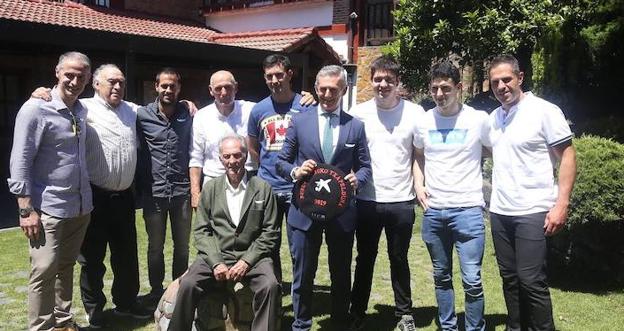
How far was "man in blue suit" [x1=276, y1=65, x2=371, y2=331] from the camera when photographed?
369 centimetres

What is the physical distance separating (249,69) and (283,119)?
10628 mm

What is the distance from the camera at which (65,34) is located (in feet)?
27.2

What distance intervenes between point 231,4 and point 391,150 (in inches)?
598

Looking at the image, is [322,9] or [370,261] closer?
[370,261]

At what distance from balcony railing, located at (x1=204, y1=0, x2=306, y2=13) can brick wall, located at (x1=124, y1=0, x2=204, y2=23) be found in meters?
0.38

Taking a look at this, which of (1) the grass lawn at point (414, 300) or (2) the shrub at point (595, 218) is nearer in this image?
(1) the grass lawn at point (414, 300)

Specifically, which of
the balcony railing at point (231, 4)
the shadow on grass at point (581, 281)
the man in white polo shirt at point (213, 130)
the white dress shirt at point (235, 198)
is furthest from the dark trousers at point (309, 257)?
the balcony railing at point (231, 4)

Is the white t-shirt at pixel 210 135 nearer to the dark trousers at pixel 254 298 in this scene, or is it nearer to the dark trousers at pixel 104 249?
the dark trousers at pixel 104 249

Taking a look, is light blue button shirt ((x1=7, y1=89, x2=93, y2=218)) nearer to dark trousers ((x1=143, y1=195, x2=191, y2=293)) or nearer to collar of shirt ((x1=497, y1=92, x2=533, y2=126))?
dark trousers ((x1=143, y1=195, x2=191, y2=293))

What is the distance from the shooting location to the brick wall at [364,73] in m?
15.0

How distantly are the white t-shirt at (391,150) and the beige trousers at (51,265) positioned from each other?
200cm

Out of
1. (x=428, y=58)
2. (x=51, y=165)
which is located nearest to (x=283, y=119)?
(x=51, y=165)

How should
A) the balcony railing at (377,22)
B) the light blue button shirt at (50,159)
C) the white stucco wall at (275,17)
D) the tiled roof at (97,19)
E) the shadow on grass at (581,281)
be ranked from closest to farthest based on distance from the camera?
the light blue button shirt at (50,159), the shadow on grass at (581,281), the tiled roof at (97,19), the balcony railing at (377,22), the white stucco wall at (275,17)

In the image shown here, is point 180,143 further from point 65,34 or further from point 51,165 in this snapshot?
point 65,34
